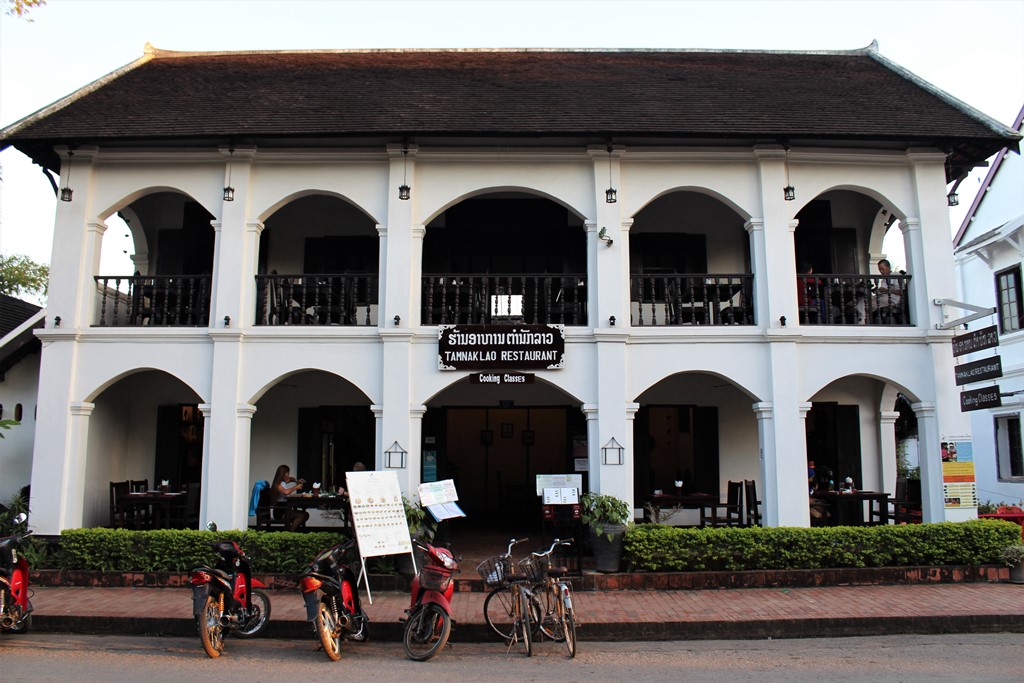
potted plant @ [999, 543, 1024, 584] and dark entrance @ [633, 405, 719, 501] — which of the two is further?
dark entrance @ [633, 405, 719, 501]

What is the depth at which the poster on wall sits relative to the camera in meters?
11.0

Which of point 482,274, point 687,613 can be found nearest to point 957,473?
point 687,613

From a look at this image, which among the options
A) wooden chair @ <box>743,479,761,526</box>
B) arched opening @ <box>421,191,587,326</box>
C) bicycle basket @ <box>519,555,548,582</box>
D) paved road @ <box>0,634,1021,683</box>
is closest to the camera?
paved road @ <box>0,634,1021,683</box>

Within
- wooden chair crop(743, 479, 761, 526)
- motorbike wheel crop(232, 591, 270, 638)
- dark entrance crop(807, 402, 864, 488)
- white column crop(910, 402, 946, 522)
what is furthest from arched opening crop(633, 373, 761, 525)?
motorbike wheel crop(232, 591, 270, 638)

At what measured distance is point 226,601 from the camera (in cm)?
771

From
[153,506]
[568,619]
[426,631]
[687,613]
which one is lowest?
[687,613]

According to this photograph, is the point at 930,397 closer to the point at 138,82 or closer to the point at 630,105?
the point at 630,105

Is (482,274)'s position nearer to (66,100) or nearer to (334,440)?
(334,440)

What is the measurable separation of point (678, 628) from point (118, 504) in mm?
8752

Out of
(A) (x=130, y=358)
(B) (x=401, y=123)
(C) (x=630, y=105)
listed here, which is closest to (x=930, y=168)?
(C) (x=630, y=105)

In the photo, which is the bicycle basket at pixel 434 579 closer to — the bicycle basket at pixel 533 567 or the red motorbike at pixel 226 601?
the bicycle basket at pixel 533 567

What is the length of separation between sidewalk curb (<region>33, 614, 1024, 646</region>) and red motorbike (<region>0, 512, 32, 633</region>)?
0.59 meters

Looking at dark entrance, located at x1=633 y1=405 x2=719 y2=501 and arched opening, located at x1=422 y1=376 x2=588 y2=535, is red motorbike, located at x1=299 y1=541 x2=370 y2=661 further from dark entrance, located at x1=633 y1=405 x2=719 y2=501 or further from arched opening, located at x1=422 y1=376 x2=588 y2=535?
dark entrance, located at x1=633 y1=405 x2=719 y2=501

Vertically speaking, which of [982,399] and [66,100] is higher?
[66,100]
